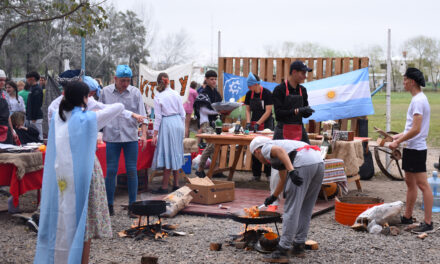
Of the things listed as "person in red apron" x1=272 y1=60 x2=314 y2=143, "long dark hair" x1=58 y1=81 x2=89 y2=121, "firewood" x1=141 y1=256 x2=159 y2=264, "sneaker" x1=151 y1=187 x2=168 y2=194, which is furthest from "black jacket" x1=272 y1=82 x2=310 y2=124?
"long dark hair" x1=58 y1=81 x2=89 y2=121

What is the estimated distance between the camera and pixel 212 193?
23.8ft

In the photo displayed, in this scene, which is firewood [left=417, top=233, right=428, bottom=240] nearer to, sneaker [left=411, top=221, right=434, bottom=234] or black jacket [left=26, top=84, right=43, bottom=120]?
sneaker [left=411, top=221, right=434, bottom=234]

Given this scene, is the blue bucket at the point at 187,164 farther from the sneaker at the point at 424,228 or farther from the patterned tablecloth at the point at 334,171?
the sneaker at the point at 424,228

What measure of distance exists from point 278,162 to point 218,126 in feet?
12.8

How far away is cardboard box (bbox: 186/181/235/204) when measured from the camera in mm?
7246

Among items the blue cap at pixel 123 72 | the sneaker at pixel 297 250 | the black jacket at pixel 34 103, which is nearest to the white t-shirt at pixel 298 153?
the sneaker at pixel 297 250

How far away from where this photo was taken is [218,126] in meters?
8.30

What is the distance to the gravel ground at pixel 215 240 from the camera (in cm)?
493

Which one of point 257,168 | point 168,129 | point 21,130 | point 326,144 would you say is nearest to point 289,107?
point 326,144

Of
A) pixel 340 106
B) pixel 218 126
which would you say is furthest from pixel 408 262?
pixel 340 106

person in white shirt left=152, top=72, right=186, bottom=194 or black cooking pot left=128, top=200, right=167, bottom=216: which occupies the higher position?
person in white shirt left=152, top=72, right=186, bottom=194

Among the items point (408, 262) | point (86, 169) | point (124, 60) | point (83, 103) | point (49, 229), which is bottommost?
point (408, 262)

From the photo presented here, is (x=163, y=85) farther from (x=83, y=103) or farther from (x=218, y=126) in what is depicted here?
(x=83, y=103)

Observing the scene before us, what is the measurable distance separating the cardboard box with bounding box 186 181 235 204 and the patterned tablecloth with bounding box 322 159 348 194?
4.61 feet
